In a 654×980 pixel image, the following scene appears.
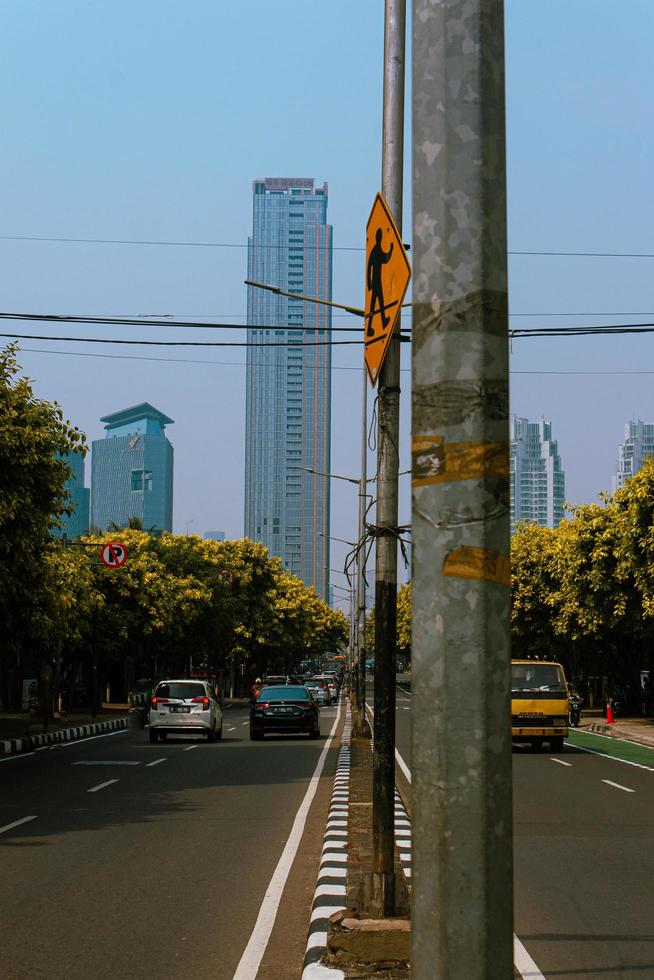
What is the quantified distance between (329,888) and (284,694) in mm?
24201

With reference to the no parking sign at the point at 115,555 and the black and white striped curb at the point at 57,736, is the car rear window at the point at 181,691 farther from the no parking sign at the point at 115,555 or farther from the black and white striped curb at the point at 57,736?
the no parking sign at the point at 115,555

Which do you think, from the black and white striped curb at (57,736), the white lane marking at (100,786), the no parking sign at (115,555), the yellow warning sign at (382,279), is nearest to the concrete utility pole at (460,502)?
the yellow warning sign at (382,279)

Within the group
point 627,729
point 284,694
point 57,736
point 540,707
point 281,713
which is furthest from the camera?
point 627,729

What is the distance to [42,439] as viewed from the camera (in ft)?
67.1

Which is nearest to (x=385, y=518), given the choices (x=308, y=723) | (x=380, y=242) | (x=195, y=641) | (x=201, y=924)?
(x=380, y=242)

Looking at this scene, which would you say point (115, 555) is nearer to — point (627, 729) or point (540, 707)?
point (627, 729)

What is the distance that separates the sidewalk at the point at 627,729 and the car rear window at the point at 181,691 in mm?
11961

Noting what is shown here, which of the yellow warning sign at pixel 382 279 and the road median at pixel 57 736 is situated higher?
the yellow warning sign at pixel 382 279

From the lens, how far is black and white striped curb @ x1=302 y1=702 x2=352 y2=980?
669cm

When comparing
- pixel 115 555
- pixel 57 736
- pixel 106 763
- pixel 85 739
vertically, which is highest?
pixel 115 555

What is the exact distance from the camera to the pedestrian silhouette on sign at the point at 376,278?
6.89 metres

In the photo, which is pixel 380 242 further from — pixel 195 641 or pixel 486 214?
pixel 195 641

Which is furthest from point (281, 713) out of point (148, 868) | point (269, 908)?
point (269, 908)

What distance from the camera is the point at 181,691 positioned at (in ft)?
101
